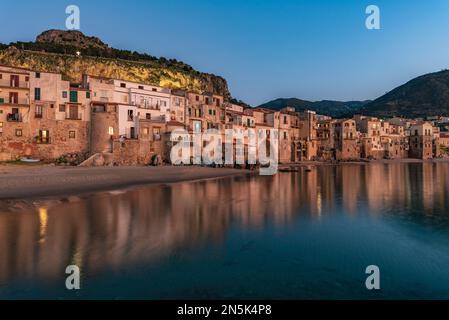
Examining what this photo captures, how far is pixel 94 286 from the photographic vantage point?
9414 mm

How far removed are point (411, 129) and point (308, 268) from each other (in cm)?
13116

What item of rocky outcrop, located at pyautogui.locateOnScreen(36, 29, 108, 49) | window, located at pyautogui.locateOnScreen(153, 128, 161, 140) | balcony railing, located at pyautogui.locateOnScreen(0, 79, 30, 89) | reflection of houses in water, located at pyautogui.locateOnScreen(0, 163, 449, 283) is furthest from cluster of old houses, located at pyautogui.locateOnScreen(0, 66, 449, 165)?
rocky outcrop, located at pyautogui.locateOnScreen(36, 29, 108, 49)

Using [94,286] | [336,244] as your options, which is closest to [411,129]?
[336,244]

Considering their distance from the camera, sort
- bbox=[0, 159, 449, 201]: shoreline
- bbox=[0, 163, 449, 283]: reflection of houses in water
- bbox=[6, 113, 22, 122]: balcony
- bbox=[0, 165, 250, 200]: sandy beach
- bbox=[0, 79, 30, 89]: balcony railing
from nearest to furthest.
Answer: bbox=[0, 163, 449, 283]: reflection of houses in water → bbox=[0, 159, 449, 201]: shoreline → bbox=[0, 165, 250, 200]: sandy beach → bbox=[6, 113, 22, 122]: balcony → bbox=[0, 79, 30, 89]: balcony railing

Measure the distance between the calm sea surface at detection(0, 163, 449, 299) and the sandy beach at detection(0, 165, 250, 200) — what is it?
4.86 m

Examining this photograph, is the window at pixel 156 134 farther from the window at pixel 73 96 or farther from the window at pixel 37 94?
the window at pixel 37 94

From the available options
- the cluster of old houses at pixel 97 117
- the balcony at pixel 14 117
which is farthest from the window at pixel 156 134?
the balcony at pixel 14 117

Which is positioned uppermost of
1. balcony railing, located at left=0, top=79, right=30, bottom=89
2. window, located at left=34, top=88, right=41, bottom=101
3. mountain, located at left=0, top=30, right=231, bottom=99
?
mountain, located at left=0, top=30, right=231, bottom=99

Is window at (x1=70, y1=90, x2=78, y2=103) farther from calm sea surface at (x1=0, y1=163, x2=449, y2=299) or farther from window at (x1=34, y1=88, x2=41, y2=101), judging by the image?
calm sea surface at (x1=0, y1=163, x2=449, y2=299)

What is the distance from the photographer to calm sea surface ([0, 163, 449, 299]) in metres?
9.56

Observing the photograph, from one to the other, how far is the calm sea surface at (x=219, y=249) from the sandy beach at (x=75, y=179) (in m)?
4.86

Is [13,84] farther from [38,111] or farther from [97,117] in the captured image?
[97,117]

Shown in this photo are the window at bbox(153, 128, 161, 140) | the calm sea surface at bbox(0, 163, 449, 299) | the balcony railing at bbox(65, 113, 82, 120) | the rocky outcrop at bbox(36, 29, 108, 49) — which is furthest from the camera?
the rocky outcrop at bbox(36, 29, 108, 49)
